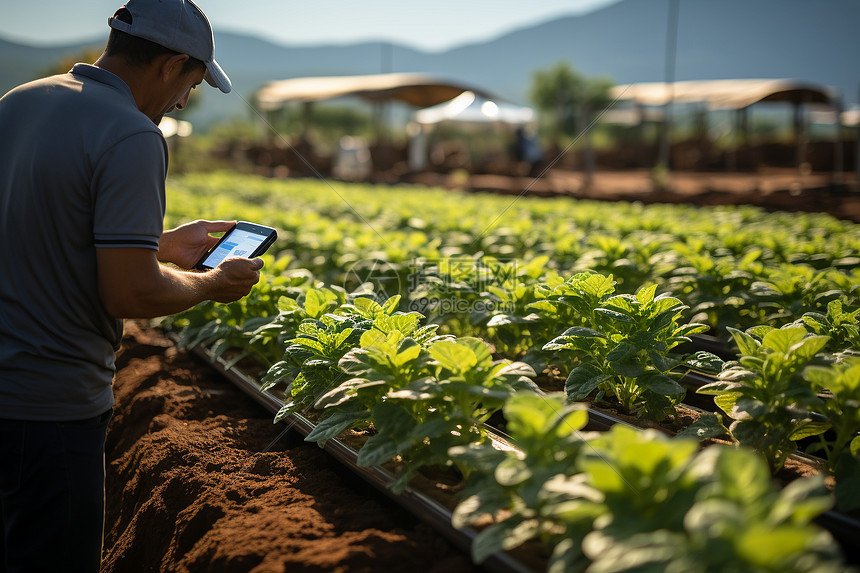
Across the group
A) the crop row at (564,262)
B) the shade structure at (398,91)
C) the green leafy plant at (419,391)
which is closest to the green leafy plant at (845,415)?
the green leafy plant at (419,391)

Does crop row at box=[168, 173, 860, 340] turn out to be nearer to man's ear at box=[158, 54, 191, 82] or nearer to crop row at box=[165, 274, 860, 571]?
crop row at box=[165, 274, 860, 571]

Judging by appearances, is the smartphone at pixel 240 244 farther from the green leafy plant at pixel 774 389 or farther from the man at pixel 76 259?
the green leafy plant at pixel 774 389

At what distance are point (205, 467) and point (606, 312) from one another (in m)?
1.69

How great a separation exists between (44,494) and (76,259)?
26.4 inches

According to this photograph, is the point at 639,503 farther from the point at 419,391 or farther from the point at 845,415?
the point at 845,415

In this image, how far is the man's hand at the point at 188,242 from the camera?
8.16 ft

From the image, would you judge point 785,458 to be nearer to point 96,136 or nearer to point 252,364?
point 96,136

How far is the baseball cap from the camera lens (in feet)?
5.74

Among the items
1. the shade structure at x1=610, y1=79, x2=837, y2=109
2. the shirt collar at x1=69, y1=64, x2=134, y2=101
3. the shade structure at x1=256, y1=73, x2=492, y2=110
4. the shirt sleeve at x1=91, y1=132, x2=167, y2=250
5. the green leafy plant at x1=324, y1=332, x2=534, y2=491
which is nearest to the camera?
the shirt sleeve at x1=91, y1=132, x2=167, y2=250

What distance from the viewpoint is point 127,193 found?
1586 millimetres

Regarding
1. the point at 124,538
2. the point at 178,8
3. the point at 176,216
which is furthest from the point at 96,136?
the point at 176,216

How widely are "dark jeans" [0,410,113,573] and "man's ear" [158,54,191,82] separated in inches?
41.0

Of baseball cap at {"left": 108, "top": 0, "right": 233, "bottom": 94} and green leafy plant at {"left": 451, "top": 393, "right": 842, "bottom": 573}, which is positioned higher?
baseball cap at {"left": 108, "top": 0, "right": 233, "bottom": 94}

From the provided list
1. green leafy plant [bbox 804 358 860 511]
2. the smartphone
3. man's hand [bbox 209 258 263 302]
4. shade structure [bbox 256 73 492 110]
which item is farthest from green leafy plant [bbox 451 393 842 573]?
shade structure [bbox 256 73 492 110]
